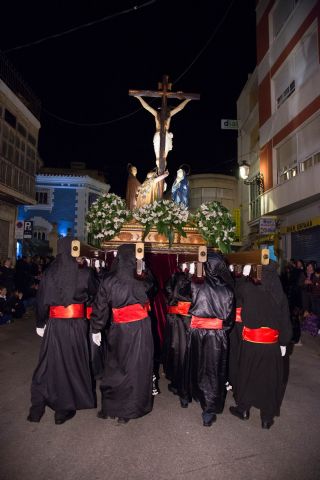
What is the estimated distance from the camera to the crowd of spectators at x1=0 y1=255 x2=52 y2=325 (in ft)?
34.1

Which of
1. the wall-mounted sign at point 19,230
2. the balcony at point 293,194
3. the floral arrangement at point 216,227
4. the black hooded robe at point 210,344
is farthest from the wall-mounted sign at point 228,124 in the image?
the black hooded robe at point 210,344

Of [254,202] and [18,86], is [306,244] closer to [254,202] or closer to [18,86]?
[254,202]

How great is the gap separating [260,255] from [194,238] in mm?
2590

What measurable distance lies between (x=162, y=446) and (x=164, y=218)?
387 cm

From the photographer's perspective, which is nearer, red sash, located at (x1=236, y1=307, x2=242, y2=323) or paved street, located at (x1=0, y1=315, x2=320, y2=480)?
paved street, located at (x1=0, y1=315, x2=320, y2=480)

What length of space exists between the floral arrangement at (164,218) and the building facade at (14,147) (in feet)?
34.7

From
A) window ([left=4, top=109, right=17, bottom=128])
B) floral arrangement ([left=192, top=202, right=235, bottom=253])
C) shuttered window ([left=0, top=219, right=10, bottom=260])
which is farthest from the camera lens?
shuttered window ([left=0, top=219, right=10, bottom=260])

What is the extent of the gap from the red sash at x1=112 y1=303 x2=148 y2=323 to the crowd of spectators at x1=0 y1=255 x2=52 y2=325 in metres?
6.88

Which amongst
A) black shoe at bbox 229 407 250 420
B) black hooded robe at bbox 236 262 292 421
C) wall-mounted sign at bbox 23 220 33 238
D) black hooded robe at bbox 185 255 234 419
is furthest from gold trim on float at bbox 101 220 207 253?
wall-mounted sign at bbox 23 220 33 238

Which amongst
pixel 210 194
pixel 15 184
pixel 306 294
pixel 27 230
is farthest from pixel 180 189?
pixel 210 194

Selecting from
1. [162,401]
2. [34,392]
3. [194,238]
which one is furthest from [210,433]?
[194,238]

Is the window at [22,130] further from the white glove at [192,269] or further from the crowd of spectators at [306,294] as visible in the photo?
the white glove at [192,269]

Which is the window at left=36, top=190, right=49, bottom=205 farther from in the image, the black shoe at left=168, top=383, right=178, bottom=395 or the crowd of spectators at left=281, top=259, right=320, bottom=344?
the black shoe at left=168, top=383, right=178, bottom=395

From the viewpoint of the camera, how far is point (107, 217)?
21.6ft
